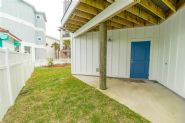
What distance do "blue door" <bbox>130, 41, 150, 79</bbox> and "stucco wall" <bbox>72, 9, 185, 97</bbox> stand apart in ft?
0.62

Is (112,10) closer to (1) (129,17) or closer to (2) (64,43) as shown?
(1) (129,17)

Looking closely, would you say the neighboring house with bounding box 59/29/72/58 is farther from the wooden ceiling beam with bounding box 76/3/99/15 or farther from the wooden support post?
the wooden ceiling beam with bounding box 76/3/99/15

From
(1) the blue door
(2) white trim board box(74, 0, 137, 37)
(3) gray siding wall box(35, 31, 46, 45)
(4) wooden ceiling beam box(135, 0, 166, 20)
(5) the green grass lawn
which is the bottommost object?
(5) the green grass lawn

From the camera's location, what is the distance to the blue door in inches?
221

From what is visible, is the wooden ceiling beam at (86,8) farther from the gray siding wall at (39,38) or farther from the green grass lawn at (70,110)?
the gray siding wall at (39,38)

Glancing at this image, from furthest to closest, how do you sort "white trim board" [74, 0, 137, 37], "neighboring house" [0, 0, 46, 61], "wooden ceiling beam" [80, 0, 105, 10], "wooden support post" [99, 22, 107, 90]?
"neighboring house" [0, 0, 46, 61]
"wooden support post" [99, 22, 107, 90]
"wooden ceiling beam" [80, 0, 105, 10]
"white trim board" [74, 0, 137, 37]

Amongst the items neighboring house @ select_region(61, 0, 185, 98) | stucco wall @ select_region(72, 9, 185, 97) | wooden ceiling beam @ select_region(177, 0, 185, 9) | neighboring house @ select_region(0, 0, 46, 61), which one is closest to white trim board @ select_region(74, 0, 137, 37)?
neighboring house @ select_region(61, 0, 185, 98)

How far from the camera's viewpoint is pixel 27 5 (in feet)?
43.0

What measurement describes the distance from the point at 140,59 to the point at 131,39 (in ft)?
3.61

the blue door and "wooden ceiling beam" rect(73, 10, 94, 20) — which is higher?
"wooden ceiling beam" rect(73, 10, 94, 20)

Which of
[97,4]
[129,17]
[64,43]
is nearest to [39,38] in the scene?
[64,43]

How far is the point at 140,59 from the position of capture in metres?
5.73

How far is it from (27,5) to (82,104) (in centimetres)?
1441

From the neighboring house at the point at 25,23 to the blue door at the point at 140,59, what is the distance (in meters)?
11.9
